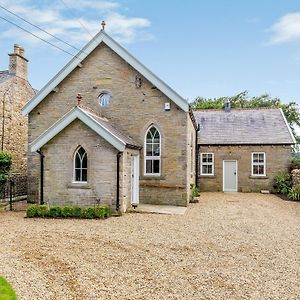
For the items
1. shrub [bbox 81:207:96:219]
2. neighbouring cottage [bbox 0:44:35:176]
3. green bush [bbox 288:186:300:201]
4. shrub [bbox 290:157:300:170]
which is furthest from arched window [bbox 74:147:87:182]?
shrub [bbox 290:157:300:170]

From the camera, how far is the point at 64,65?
17.7m

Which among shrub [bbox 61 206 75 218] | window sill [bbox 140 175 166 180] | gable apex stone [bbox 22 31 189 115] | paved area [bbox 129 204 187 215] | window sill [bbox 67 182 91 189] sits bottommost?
paved area [bbox 129 204 187 215]

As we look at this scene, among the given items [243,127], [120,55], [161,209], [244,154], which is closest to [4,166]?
[120,55]

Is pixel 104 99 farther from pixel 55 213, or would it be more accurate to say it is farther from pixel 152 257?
pixel 152 257

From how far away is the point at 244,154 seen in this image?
2481 cm

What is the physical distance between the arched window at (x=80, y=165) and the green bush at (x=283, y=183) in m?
14.8

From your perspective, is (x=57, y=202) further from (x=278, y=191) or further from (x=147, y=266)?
(x=278, y=191)

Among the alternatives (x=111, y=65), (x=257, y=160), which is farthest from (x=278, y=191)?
(x=111, y=65)

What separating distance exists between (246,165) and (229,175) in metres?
1.41

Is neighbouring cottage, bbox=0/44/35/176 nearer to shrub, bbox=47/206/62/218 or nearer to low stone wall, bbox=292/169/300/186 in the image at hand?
shrub, bbox=47/206/62/218

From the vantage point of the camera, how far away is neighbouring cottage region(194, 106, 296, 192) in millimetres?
24359

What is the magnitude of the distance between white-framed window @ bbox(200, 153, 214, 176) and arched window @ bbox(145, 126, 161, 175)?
29.8ft

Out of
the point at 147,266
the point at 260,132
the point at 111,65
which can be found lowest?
the point at 147,266

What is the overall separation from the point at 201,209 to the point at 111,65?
8433 millimetres
